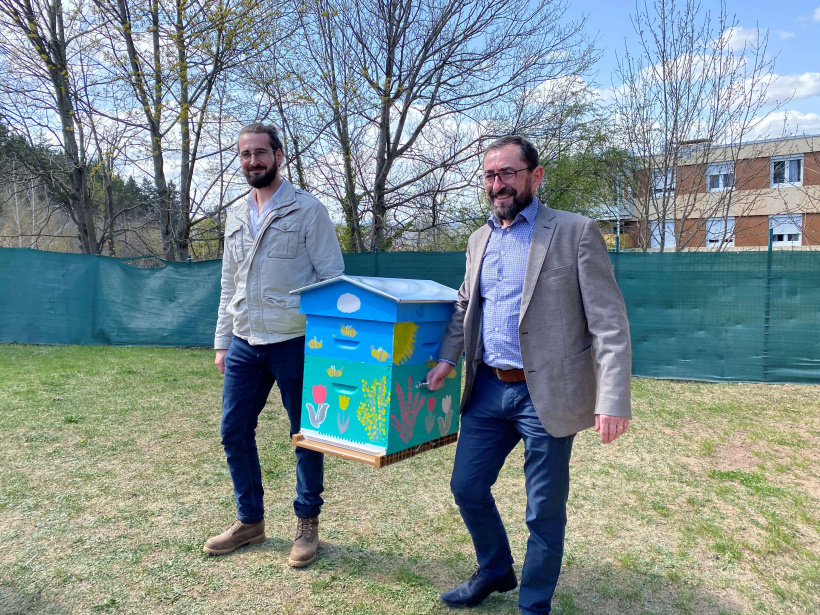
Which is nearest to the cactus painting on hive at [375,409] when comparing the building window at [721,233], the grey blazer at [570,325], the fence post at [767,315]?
→ the grey blazer at [570,325]

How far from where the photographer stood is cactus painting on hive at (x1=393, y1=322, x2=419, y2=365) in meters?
2.26

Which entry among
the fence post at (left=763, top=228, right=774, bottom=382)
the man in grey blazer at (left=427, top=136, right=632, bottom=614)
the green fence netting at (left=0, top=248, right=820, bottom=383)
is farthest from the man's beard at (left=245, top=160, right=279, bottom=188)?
the fence post at (left=763, top=228, right=774, bottom=382)

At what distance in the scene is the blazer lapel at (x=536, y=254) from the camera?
88.0 inches

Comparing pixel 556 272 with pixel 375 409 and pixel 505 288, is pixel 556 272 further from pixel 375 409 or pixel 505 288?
pixel 375 409

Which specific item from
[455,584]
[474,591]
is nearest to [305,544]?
[455,584]

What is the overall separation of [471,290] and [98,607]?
81.4 inches

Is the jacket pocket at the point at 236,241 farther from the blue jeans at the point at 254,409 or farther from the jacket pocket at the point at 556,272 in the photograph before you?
the jacket pocket at the point at 556,272

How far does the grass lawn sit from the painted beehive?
0.80 metres

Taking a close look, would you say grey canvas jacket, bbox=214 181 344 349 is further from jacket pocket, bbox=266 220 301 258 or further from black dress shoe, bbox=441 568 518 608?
black dress shoe, bbox=441 568 518 608

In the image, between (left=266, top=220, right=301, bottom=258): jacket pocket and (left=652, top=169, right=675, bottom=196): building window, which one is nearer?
(left=266, top=220, right=301, bottom=258): jacket pocket

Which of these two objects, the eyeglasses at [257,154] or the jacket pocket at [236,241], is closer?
the eyeglasses at [257,154]

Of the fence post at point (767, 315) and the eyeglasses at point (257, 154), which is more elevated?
the eyeglasses at point (257, 154)

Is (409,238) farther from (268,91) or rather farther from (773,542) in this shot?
(773,542)

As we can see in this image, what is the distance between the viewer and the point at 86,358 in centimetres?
933
